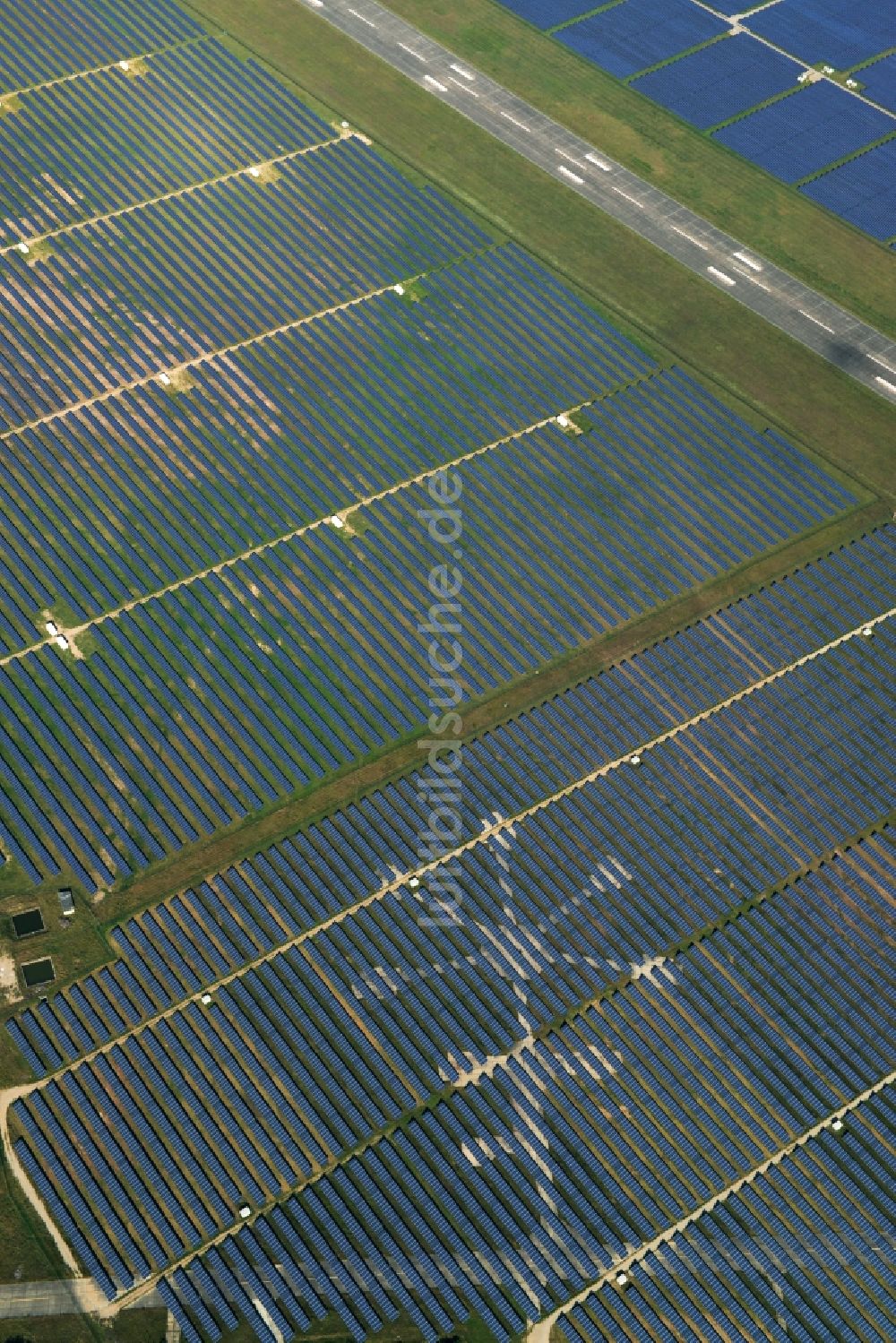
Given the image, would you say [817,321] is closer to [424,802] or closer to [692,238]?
[692,238]

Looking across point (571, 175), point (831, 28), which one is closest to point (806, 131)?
point (831, 28)

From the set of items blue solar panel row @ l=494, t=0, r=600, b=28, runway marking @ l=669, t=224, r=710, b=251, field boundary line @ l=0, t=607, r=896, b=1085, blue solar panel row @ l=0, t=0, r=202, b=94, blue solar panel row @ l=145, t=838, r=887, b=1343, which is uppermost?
blue solar panel row @ l=0, t=0, r=202, b=94

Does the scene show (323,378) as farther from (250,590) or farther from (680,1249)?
(680,1249)

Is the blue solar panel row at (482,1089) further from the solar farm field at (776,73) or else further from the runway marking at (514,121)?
the runway marking at (514,121)

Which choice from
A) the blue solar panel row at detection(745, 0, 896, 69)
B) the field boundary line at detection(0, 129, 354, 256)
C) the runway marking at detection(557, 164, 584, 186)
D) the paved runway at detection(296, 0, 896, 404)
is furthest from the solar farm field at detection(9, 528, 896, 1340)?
the blue solar panel row at detection(745, 0, 896, 69)

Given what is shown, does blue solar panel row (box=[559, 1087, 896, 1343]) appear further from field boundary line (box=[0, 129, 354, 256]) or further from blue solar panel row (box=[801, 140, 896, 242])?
field boundary line (box=[0, 129, 354, 256])

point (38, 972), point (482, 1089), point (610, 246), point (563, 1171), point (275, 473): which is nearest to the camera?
point (563, 1171)
